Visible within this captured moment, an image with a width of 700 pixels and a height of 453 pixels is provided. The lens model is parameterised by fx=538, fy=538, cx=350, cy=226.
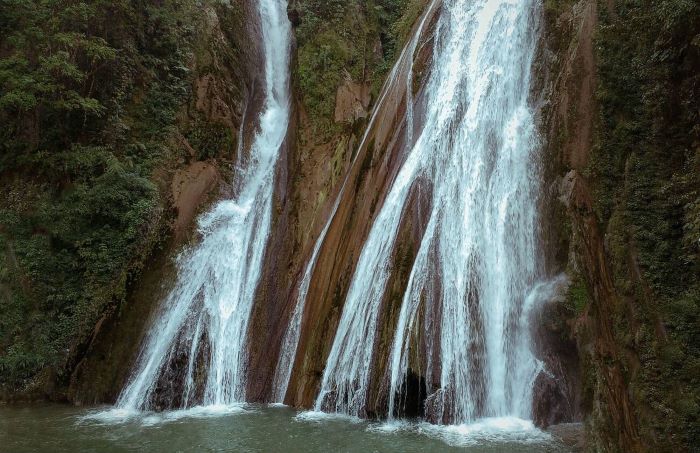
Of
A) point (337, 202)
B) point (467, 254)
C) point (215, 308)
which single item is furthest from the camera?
point (337, 202)

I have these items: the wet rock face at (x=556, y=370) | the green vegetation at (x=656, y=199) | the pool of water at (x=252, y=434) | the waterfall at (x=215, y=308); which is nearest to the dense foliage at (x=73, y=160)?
the waterfall at (x=215, y=308)

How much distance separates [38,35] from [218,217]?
758 cm

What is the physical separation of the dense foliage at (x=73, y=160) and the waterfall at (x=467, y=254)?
6.89 metres

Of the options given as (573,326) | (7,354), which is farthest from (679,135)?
(7,354)

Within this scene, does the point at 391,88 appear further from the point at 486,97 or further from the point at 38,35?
the point at 38,35

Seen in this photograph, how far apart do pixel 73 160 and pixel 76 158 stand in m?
0.16

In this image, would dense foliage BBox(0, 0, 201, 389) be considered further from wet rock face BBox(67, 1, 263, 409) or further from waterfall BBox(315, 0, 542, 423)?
waterfall BBox(315, 0, 542, 423)

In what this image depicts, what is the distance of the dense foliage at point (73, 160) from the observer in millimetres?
14180

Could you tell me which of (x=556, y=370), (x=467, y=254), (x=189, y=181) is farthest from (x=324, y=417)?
(x=189, y=181)

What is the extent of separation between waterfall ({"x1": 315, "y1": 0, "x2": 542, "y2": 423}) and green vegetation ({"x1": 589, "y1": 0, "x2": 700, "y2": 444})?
2.27m

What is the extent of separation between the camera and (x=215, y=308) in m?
14.1

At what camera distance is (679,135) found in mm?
8094

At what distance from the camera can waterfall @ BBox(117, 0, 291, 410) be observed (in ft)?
41.8

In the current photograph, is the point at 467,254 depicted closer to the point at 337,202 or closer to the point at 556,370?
the point at 556,370
